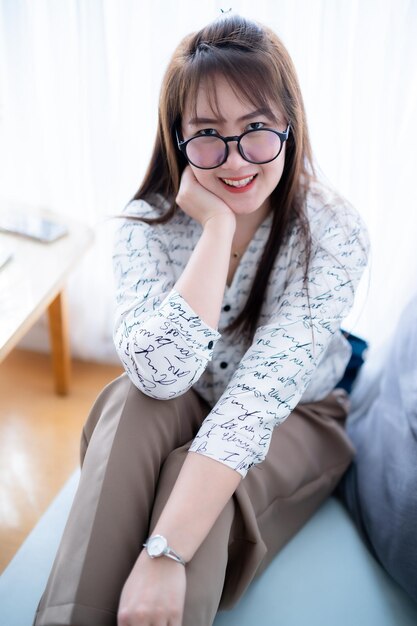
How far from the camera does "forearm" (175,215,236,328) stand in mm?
942

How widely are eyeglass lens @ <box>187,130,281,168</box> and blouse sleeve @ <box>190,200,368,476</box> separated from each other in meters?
0.19

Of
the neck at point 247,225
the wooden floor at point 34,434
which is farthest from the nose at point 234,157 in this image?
the wooden floor at point 34,434

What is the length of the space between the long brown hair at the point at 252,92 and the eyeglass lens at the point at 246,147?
47 mm

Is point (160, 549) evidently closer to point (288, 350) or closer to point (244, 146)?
point (288, 350)

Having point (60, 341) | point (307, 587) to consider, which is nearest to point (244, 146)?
point (307, 587)

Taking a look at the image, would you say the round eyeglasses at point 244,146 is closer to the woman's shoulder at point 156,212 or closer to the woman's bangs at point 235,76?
the woman's bangs at point 235,76

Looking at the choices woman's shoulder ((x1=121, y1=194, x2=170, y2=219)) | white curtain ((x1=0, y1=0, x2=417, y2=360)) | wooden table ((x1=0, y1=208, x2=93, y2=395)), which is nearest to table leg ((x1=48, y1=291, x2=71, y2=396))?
wooden table ((x1=0, y1=208, x2=93, y2=395))

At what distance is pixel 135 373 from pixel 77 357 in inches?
36.6

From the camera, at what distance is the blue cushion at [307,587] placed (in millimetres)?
922

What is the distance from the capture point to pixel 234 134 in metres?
0.94

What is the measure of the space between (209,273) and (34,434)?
82 cm

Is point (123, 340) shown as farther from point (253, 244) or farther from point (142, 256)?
point (253, 244)

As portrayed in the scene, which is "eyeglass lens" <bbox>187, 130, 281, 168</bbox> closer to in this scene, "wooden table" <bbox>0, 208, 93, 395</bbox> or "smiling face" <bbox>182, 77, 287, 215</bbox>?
"smiling face" <bbox>182, 77, 287, 215</bbox>

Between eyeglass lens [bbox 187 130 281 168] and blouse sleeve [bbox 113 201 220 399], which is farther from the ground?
eyeglass lens [bbox 187 130 281 168]
